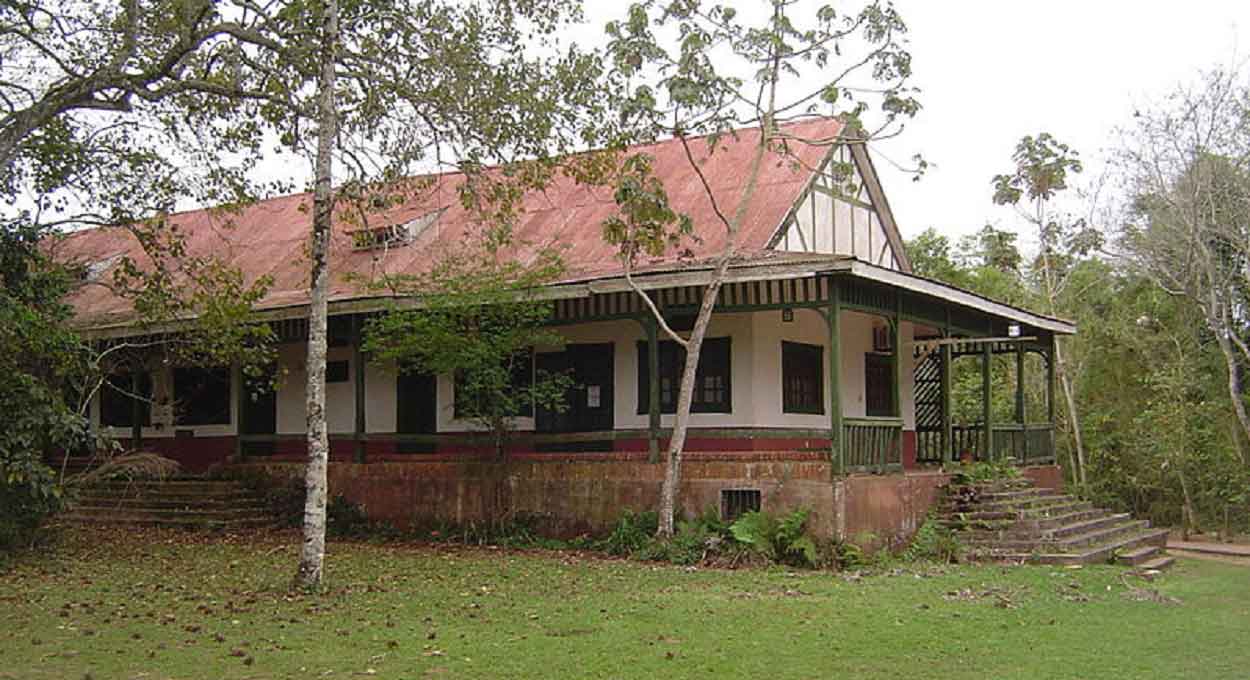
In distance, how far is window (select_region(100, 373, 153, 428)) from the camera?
78.4 ft

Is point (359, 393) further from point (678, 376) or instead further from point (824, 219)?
point (824, 219)

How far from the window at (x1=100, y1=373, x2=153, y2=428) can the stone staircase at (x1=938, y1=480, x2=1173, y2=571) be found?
15.4 metres

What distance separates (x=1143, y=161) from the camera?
2333cm

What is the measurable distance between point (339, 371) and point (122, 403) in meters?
5.89

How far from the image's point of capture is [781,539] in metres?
14.9

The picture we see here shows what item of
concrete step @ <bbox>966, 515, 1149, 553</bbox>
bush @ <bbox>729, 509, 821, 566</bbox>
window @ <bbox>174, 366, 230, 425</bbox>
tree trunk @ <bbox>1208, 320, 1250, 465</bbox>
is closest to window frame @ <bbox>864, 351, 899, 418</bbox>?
concrete step @ <bbox>966, 515, 1149, 553</bbox>

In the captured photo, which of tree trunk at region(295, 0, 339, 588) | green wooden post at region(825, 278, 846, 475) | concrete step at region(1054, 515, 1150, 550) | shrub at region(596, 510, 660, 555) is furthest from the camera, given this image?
concrete step at region(1054, 515, 1150, 550)

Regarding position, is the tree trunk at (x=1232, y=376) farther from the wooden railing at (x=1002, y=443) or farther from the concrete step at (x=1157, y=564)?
the concrete step at (x=1157, y=564)

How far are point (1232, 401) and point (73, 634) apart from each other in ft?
70.9

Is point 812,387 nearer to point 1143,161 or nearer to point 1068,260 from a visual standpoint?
point 1143,161

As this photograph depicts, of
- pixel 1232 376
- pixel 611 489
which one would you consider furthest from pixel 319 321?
pixel 1232 376

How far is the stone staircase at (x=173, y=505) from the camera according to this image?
19.1 m

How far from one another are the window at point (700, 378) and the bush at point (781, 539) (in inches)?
124

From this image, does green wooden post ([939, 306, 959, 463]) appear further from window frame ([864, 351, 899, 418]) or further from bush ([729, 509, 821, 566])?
bush ([729, 509, 821, 566])
